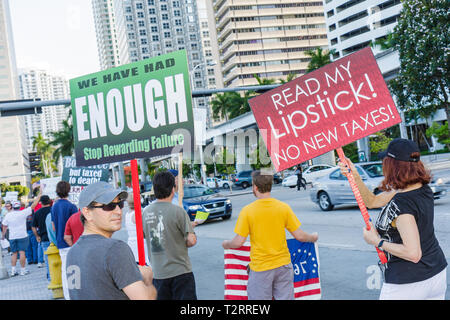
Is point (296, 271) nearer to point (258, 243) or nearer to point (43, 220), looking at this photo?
point (258, 243)

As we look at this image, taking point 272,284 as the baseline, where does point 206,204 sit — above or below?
below

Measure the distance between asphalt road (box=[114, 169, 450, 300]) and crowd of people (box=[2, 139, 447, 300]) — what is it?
2313mm

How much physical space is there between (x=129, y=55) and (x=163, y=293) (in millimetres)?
150743

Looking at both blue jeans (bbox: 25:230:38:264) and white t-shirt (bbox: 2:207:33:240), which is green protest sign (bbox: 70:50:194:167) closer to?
white t-shirt (bbox: 2:207:33:240)

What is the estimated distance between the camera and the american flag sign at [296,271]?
14.9ft

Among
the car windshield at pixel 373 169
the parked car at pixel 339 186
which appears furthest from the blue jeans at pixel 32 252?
the car windshield at pixel 373 169

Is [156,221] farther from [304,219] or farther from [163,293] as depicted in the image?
[304,219]

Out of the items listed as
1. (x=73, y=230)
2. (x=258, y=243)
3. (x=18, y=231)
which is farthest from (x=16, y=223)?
(x=258, y=243)

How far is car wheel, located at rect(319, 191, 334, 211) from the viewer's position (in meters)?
15.3

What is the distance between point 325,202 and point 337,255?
23.9 ft

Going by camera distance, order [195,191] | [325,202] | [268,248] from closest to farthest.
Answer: [268,248] → [325,202] → [195,191]

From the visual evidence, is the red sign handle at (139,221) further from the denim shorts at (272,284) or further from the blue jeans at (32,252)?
the blue jeans at (32,252)

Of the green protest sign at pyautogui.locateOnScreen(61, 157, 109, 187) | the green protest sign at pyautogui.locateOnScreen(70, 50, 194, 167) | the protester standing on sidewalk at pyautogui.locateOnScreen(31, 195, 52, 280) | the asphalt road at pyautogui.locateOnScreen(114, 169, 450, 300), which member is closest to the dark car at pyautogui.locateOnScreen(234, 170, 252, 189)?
the asphalt road at pyautogui.locateOnScreen(114, 169, 450, 300)

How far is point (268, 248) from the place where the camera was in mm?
3885
